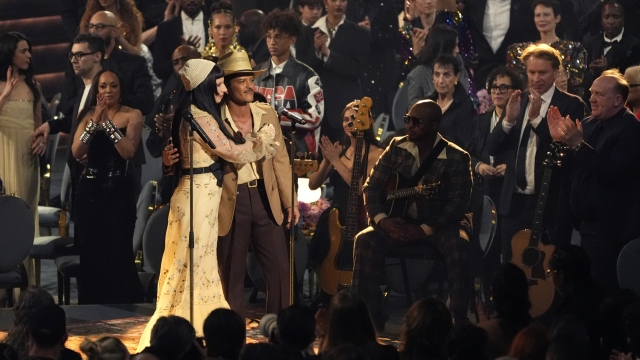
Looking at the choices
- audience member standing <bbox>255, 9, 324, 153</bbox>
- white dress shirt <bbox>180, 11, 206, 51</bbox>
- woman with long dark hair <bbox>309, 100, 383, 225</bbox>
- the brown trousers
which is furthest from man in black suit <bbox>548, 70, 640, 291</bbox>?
white dress shirt <bbox>180, 11, 206, 51</bbox>

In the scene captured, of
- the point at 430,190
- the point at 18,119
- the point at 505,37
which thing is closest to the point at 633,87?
the point at 430,190

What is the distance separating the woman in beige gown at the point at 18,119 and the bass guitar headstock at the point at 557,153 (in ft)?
13.1

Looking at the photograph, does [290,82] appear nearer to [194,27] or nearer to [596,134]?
[194,27]

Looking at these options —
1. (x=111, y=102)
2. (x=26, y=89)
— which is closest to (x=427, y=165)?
(x=111, y=102)

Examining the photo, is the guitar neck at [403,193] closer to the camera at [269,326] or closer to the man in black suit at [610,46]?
the man in black suit at [610,46]

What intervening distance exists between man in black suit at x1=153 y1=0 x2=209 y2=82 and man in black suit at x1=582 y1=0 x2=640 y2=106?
11.6ft

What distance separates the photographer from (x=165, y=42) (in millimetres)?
13367

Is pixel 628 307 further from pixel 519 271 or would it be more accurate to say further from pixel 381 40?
pixel 381 40

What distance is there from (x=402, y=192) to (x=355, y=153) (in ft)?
2.40

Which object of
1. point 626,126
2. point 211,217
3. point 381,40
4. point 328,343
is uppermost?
point 381,40

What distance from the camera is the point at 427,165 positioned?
10.4 metres

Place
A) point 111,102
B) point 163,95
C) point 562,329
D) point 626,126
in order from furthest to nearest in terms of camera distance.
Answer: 1. point 163,95
2. point 111,102
3. point 626,126
4. point 562,329

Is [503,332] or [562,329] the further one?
[503,332]

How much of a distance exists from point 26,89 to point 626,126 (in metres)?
4.74
